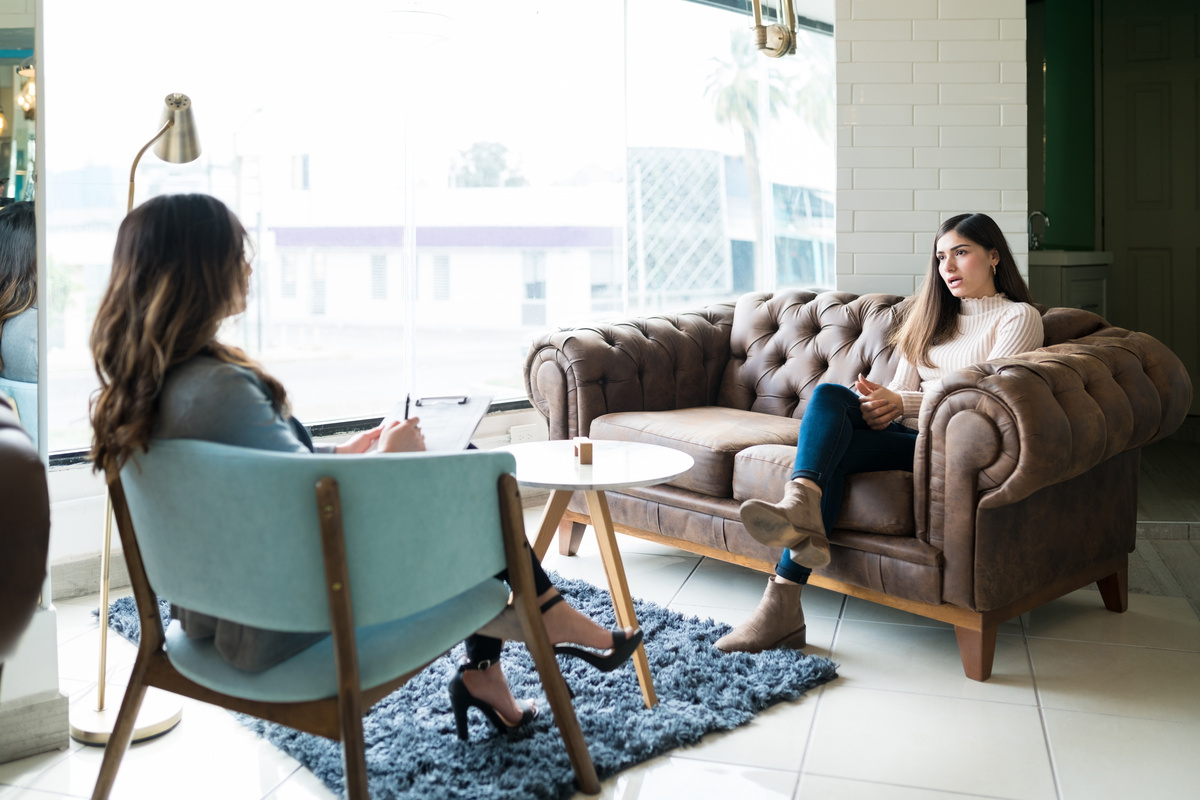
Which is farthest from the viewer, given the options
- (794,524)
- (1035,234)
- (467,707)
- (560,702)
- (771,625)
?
(1035,234)

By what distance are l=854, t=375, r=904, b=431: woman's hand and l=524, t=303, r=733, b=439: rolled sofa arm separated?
914mm

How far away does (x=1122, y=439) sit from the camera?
8.09 feet

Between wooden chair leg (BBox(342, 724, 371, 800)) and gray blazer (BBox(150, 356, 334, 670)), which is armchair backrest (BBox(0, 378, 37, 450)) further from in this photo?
wooden chair leg (BBox(342, 724, 371, 800))

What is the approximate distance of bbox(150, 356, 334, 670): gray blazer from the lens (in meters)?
1.47

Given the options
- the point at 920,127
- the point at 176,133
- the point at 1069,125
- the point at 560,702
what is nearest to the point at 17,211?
the point at 176,133

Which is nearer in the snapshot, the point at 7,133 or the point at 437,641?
the point at 437,641

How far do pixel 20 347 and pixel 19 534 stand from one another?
3.05ft

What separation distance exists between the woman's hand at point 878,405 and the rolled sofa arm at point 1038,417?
24 cm

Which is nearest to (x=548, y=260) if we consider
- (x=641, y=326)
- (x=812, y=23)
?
(x=641, y=326)

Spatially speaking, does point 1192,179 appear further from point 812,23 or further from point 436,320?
point 436,320

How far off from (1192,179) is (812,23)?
207 cm

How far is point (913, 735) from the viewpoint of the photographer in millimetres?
2098

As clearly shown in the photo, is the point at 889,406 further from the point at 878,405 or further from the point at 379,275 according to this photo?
the point at 379,275

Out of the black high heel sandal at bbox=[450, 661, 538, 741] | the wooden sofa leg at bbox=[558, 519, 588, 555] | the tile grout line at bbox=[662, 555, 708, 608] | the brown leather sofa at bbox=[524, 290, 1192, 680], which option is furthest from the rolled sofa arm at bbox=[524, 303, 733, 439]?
the black high heel sandal at bbox=[450, 661, 538, 741]
